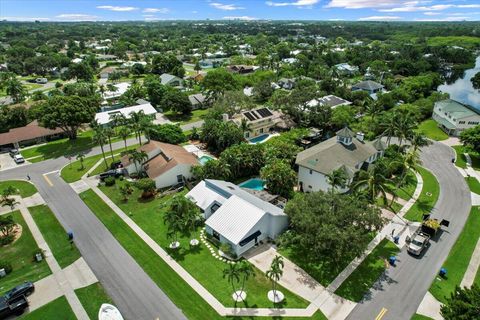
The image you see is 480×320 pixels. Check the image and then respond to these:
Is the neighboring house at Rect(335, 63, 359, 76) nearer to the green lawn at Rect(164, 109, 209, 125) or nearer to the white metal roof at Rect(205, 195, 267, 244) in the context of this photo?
the green lawn at Rect(164, 109, 209, 125)

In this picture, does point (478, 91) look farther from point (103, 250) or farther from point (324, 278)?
point (103, 250)

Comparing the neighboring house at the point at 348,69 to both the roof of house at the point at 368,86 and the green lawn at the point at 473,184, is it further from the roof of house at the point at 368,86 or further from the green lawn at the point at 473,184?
the green lawn at the point at 473,184

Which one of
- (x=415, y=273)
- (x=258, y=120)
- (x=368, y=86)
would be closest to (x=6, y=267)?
(x=415, y=273)

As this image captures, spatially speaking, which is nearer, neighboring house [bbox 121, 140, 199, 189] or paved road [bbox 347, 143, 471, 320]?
paved road [bbox 347, 143, 471, 320]

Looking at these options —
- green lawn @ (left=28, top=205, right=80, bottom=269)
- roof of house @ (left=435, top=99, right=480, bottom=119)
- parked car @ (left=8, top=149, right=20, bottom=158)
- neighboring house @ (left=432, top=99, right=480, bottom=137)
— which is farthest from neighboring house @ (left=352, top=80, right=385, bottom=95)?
parked car @ (left=8, top=149, right=20, bottom=158)

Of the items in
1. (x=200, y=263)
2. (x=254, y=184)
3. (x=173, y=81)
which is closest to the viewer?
(x=200, y=263)

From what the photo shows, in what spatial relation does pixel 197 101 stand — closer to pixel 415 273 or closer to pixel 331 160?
pixel 331 160

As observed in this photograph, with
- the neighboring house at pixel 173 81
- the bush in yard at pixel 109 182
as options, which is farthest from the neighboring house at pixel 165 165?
the neighboring house at pixel 173 81
